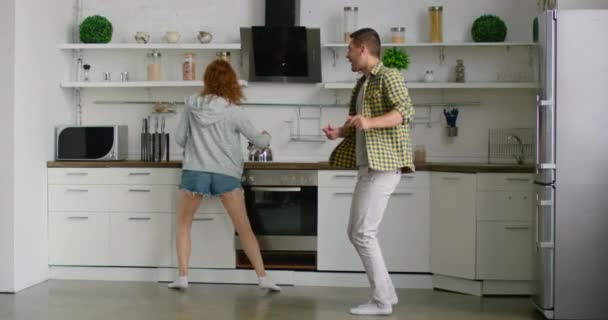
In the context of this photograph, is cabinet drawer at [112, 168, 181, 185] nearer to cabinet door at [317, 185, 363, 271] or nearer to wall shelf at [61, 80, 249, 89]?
wall shelf at [61, 80, 249, 89]

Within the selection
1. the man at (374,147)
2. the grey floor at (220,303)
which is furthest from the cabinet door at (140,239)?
the man at (374,147)

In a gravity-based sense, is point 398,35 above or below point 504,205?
above

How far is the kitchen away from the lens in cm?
545

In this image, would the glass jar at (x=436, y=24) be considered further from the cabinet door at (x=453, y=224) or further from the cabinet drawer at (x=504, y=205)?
the cabinet drawer at (x=504, y=205)

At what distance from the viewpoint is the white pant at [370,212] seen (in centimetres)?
451

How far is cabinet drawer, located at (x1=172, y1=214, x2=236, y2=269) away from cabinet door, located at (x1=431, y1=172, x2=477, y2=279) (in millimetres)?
1383

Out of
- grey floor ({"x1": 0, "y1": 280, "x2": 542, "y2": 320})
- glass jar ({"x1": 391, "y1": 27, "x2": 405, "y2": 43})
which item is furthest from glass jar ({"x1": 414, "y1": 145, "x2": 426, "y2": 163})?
grey floor ({"x1": 0, "y1": 280, "x2": 542, "y2": 320})

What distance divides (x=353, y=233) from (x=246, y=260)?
1.49 metres

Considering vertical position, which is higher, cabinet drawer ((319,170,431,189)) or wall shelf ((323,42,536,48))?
wall shelf ((323,42,536,48))

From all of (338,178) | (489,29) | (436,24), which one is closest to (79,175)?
(338,178)

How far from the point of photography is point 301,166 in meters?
5.71

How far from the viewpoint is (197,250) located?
578 centimetres

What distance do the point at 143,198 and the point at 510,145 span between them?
2708 mm

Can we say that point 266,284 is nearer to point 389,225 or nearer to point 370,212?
point 389,225
